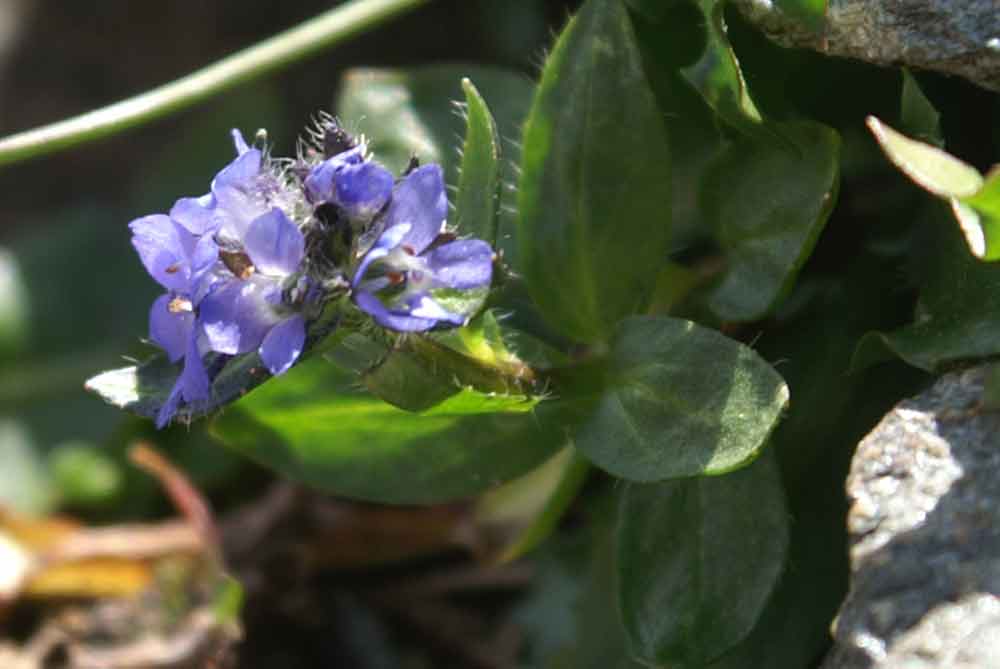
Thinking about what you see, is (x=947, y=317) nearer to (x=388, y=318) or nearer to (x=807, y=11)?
(x=807, y=11)

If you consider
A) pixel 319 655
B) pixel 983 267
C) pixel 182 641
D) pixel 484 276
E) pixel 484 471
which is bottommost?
pixel 319 655

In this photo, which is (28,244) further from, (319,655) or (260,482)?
(319,655)

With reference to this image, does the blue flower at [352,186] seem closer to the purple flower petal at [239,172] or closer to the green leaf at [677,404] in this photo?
the purple flower petal at [239,172]

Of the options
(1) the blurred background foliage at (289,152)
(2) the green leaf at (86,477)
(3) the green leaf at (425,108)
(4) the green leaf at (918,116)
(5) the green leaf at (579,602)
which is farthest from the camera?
(2) the green leaf at (86,477)

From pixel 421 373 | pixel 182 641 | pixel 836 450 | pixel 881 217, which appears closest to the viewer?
pixel 421 373

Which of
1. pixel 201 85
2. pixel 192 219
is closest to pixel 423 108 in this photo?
pixel 201 85

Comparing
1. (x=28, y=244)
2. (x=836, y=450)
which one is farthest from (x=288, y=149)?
(x=836, y=450)

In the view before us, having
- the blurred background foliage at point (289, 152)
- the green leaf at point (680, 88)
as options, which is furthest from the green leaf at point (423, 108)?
the green leaf at point (680, 88)
